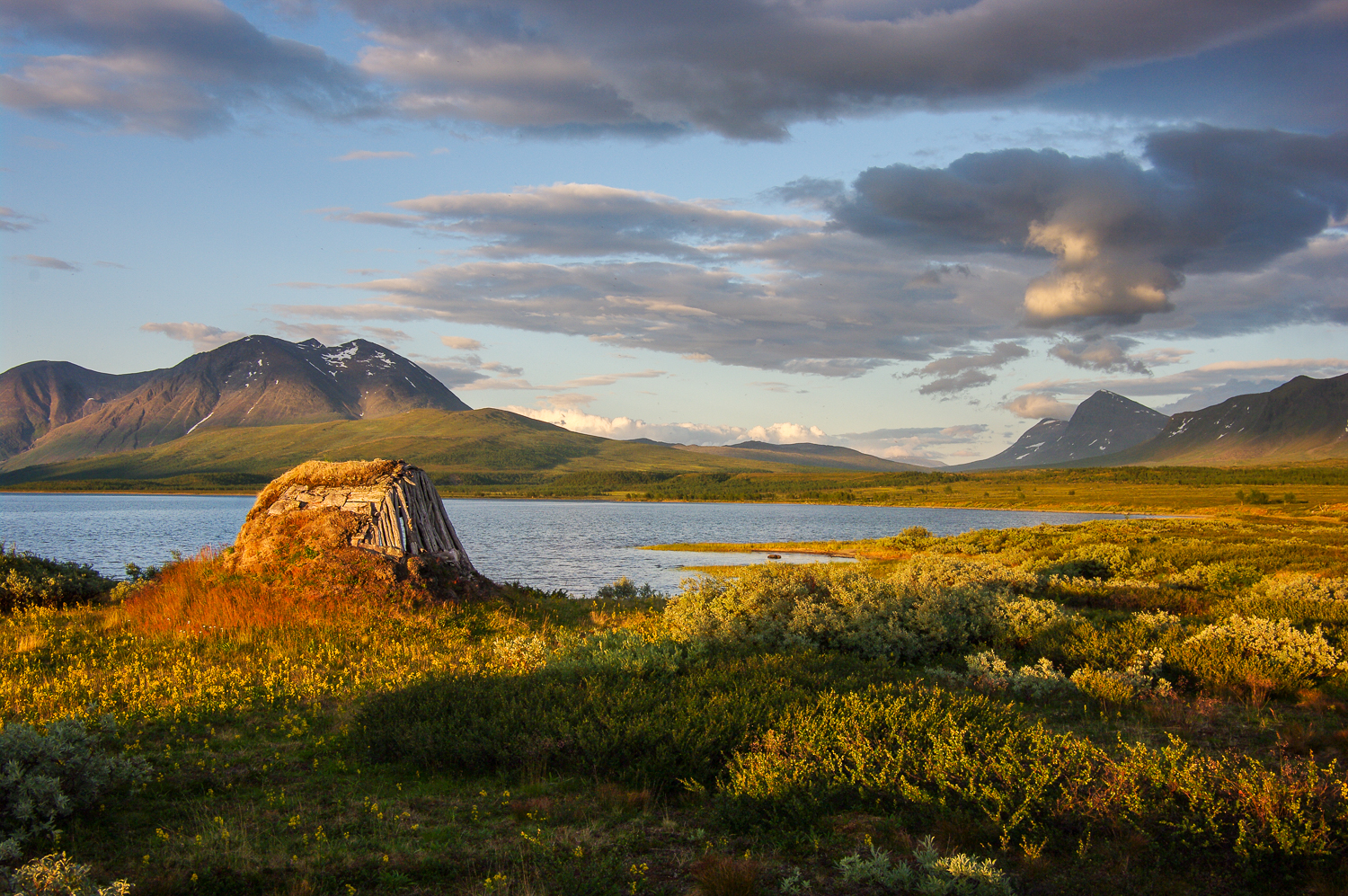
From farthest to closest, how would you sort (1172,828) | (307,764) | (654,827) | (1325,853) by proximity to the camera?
(307,764), (654,827), (1172,828), (1325,853)

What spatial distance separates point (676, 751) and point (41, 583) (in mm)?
16990

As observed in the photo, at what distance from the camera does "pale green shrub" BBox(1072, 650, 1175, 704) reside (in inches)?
407

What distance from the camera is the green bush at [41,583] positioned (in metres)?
16.1

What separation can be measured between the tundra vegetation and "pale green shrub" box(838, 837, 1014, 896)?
0.9 inches

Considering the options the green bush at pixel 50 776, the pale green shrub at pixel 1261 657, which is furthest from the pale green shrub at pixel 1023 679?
the green bush at pixel 50 776

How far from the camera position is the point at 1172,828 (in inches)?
239

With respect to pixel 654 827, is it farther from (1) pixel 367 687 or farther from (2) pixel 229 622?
(2) pixel 229 622

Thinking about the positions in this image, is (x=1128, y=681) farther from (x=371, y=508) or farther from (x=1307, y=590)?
(x=371, y=508)

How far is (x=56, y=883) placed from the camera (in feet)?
14.7

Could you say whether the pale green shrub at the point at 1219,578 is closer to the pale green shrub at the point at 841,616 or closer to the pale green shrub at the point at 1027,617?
the pale green shrub at the point at 1027,617

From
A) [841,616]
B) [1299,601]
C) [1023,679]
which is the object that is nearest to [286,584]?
[841,616]

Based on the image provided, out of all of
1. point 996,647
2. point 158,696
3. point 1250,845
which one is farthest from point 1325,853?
point 158,696

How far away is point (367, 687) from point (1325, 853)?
1020cm

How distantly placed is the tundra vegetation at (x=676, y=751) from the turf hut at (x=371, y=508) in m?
2.22
